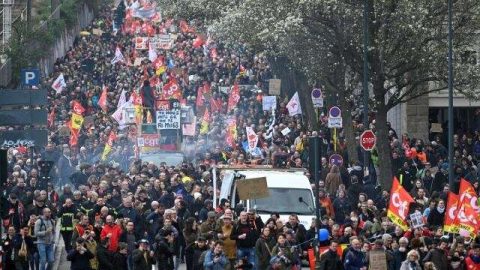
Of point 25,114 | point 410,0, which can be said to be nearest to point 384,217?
point 25,114

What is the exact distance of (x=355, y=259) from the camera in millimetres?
31016

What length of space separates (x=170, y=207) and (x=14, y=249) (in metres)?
6.28

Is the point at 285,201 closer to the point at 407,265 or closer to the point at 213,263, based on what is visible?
the point at 213,263

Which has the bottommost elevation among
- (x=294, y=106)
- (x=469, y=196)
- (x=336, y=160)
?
(x=469, y=196)

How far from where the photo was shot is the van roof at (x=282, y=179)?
119 ft

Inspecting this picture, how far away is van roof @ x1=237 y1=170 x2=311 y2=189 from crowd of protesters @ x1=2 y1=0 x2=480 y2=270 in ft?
2.37

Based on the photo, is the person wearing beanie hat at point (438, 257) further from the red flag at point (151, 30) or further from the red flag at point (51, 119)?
the red flag at point (151, 30)

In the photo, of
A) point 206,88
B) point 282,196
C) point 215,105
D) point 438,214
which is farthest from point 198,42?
point 438,214

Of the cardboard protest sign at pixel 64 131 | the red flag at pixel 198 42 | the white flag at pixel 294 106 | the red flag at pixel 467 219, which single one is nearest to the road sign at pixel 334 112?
the white flag at pixel 294 106

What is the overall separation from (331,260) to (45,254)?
5665 millimetres

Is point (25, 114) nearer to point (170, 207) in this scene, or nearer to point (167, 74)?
point (170, 207)

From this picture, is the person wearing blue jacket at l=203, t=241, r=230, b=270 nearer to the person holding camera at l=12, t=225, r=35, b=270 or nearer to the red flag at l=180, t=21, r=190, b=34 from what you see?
the person holding camera at l=12, t=225, r=35, b=270

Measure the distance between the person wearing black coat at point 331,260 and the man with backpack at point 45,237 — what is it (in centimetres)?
531

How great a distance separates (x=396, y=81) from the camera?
46.1m
